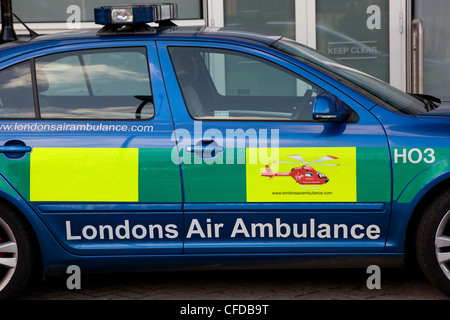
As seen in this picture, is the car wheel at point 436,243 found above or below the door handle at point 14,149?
below

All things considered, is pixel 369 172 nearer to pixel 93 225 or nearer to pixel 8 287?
pixel 93 225

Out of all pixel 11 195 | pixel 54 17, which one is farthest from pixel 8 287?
pixel 54 17

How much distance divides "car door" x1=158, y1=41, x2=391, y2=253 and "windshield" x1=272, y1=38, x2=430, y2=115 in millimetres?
204

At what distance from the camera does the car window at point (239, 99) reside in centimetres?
459

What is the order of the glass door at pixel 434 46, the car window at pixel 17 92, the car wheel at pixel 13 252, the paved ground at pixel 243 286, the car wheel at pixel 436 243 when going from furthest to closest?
the glass door at pixel 434 46 < the paved ground at pixel 243 286 < the car window at pixel 17 92 < the car wheel at pixel 13 252 < the car wheel at pixel 436 243

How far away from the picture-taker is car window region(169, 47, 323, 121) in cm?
459

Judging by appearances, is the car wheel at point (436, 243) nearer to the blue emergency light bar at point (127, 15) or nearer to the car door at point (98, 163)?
the car door at point (98, 163)

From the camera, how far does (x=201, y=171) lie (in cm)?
443

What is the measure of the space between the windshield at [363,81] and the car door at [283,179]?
0.20 meters

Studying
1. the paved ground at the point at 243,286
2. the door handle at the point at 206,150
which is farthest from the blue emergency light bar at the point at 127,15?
the paved ground at the point at 243,286

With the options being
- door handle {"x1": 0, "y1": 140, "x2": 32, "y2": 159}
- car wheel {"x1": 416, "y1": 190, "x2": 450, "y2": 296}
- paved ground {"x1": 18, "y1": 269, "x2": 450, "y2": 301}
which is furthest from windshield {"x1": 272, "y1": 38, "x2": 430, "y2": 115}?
door handle {"x1": 0, "y1": 140, "x2": 32, "y2": 159}

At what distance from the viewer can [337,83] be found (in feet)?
15.0

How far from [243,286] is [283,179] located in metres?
0.87

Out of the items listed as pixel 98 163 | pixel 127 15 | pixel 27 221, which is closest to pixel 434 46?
pixel 127 15
